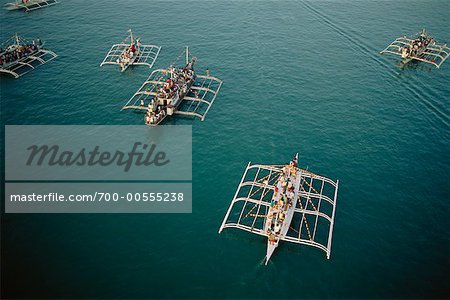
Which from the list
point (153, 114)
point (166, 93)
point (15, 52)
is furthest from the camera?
point (15, 52)

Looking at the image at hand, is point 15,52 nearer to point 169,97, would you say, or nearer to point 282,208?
point 169,97

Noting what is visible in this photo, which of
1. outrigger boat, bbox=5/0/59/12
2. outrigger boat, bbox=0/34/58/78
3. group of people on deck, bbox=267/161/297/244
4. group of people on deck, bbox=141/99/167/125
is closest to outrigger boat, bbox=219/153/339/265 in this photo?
group of people on deck, bbox=267/161/297/244

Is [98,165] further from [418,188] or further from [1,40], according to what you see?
[1,40]

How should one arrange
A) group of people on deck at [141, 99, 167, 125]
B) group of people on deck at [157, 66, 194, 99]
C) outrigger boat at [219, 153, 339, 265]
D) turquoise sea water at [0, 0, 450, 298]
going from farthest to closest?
group of people on deck at [157, 66, 194, 99] → group of people on deck at [141, 99, 167, 125] → outrigger boat at [219, 153, 339, 265] → turquoise sea water at [0, 0, 450, 298]

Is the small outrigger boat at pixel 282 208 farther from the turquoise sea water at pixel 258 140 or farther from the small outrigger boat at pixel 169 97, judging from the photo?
the small outrigger boat at pixel 169 97

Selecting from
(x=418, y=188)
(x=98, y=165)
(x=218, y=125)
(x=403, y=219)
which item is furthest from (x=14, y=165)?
(x=418, y=188)

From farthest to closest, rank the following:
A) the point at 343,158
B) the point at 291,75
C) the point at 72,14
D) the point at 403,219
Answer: the point at 72,14 < the point at 291,75 < the point at 343,158 < the point at 403,219

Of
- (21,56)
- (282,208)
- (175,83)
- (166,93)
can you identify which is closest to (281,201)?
(282,208)

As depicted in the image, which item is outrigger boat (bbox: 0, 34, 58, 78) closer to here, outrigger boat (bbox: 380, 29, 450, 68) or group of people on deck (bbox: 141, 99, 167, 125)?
A: group of people on deck (bbox: 141, 99, 167, 125)
